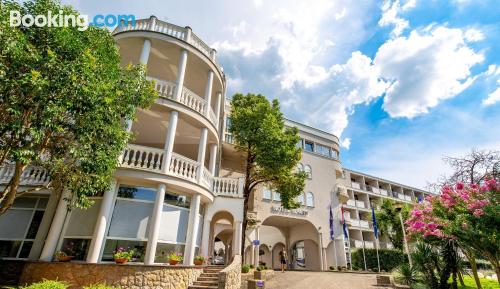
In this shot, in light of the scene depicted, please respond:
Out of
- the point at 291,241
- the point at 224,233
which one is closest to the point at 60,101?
the point at 224,233

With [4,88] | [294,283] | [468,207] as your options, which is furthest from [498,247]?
[4,88]

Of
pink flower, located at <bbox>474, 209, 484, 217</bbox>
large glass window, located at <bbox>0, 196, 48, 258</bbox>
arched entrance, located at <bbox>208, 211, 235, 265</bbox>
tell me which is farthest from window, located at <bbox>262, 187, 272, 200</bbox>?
large glass window, located at <bbox>0, 196, 48, 258</bbox>

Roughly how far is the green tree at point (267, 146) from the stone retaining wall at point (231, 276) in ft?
12.4

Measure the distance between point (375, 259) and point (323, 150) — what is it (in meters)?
15.0

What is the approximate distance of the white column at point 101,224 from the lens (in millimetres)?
10039

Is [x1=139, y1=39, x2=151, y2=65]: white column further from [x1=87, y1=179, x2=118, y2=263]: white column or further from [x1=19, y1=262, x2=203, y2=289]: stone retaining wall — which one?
[x1=19, y1=262, x2=203, y2=289]: stone retaining wall

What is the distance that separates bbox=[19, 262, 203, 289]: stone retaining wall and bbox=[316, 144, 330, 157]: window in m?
24.3

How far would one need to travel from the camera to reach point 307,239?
2812cm

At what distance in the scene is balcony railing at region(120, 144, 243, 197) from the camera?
38.3ft

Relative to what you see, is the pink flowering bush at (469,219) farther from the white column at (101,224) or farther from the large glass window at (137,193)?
the white column at (101,224)

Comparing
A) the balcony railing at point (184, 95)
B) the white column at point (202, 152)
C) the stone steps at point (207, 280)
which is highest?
the balcony railing at point (184, 95)

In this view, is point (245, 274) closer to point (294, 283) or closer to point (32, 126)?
point (294, 283)

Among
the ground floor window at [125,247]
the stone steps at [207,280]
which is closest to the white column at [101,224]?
the ground floor window at [125,247]

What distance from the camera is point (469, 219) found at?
11.4m
